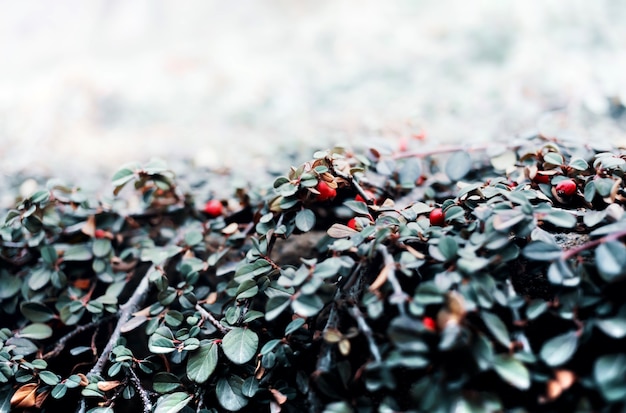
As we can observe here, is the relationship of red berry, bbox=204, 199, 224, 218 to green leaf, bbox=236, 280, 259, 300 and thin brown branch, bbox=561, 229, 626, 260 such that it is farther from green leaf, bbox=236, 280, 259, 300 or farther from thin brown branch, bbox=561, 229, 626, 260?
thin brown branch, bbox=561, 229, 626, 260

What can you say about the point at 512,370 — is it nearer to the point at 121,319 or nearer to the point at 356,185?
the point at 356,185

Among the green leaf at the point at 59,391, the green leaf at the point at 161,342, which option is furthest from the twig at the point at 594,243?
the green leaf at the point at 59,391

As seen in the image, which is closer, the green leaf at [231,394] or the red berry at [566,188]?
the green leaf at [231,394]

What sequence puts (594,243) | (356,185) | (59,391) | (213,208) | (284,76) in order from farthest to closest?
1. (284,76)
2. (213,208)
3. (356,185)
4. (59,391)
5. (594,243)

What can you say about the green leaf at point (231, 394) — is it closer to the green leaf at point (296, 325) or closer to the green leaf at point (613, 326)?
the green leaf at point (296, 325)

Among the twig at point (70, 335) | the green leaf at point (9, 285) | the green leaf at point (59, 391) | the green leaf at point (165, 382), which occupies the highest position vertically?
the green leaf at point (9, 285)

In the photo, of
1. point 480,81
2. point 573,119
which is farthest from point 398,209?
point 480,81

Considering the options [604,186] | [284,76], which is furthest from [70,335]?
[284,76]

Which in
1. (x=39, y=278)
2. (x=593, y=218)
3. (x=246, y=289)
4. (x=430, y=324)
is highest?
(x=593, y=218)
